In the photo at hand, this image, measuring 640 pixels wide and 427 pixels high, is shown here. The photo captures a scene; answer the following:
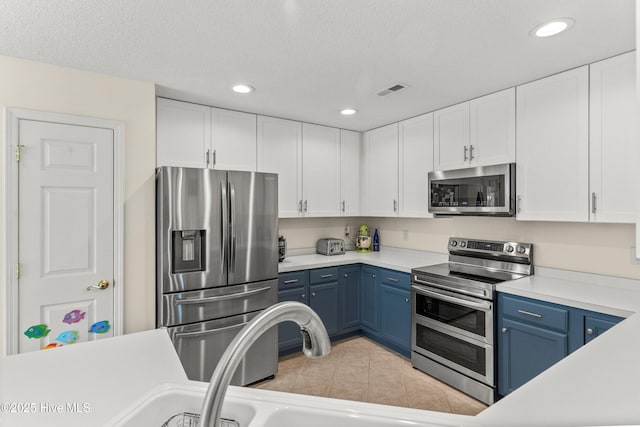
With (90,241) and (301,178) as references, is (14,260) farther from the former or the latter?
(301,178)

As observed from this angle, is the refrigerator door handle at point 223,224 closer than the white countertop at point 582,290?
No

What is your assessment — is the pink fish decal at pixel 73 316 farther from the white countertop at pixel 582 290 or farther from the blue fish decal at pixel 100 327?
the white countertop at pixel 582 290

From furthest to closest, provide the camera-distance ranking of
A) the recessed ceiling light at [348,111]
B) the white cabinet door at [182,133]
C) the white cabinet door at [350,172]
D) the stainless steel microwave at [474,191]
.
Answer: the white cabinet door at [350,172], the recessed ceiling light at [348,111], the white cabinet door at [182,133], the stainless steel microwave at [474,191]

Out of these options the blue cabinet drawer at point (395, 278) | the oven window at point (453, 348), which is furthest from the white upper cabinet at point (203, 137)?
the oven window at point (453, 348)

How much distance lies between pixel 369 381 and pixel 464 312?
100 cm

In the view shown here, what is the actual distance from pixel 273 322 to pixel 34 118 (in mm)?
2396

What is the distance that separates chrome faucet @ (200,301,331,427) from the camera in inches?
21.7

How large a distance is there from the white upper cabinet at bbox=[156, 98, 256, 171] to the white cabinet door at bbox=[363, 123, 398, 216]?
1.45 meters

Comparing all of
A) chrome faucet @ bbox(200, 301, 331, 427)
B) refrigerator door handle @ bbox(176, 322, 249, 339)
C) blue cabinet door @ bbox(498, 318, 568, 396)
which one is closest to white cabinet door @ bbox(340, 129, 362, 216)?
refrigerator door handle @ bbox(176, 322, 249, 339)

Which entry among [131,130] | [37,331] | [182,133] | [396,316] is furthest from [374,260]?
[37,331]

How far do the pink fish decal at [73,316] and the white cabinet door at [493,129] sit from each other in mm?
3204

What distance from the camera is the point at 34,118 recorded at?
2076 mm

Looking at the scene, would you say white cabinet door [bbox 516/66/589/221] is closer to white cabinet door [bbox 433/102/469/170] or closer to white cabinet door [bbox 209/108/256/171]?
white cabinet door [bbox 433/102/469/170]

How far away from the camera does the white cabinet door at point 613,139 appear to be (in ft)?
6.55
